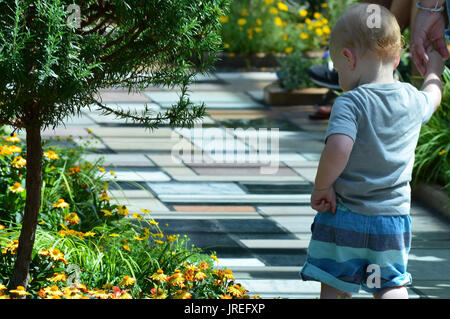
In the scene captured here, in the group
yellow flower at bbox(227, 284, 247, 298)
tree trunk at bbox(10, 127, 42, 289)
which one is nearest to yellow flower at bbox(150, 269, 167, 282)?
yellow flower at bbox(227, 284, 247, 298)

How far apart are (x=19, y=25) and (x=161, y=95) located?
23.5 ft

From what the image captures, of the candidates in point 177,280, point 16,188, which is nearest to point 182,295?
point 177,280

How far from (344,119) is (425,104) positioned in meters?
0.37

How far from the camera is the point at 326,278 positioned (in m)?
3.06

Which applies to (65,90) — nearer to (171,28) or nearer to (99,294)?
(171,28)

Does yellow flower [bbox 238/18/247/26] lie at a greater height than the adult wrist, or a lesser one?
lesser

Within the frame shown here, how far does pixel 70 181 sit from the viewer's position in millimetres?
4824

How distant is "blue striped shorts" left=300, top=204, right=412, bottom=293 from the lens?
302 centimetres

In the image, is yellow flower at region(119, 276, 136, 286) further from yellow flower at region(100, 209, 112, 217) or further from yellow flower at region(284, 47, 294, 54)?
yellow flower at region(284, 47, 294, 54)

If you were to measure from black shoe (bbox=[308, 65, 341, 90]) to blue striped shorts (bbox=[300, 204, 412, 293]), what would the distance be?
17.9ft

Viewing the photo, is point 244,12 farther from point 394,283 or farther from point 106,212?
point 394,283

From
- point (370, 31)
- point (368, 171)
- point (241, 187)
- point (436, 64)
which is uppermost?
point (370, 31)

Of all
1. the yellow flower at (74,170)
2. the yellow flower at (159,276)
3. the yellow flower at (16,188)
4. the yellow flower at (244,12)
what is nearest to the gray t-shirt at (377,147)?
the yellow flower at (159,276)

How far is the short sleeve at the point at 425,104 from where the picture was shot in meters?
3.10
